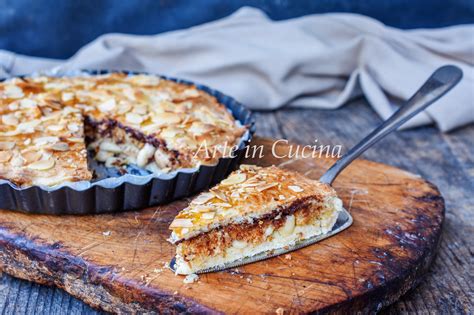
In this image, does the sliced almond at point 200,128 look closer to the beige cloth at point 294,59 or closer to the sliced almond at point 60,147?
the sliced almond at point 60,147

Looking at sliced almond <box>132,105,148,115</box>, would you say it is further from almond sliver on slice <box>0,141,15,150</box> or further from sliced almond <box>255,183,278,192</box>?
sliced almond <box>255,183,278,192</box>

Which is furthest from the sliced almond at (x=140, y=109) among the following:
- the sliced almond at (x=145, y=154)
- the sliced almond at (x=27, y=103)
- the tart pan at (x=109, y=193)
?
the tart pan at (x=109, y=193)

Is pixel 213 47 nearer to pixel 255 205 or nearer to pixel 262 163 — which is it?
pixel 262 163

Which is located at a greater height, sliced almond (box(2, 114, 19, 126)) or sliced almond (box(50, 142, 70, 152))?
sliced almond (box(50, 142, 70, 152))

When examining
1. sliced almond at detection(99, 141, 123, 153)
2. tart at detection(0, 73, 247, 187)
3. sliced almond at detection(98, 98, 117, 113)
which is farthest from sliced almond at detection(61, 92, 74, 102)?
sliced almond at detection(99, 141, 123, 153)

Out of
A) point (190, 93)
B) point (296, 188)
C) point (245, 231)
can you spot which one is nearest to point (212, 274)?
point (245, 231)

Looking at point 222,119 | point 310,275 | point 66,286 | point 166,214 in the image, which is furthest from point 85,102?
point 310,275

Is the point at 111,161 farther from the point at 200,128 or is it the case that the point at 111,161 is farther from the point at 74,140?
the point at 200,128
